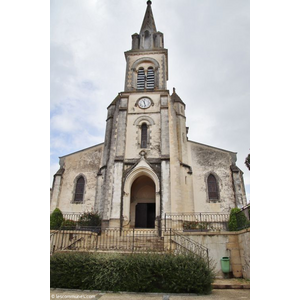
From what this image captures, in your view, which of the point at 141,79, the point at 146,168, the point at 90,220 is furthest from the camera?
the point at 141,79

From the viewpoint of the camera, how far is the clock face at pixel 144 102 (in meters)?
19.3

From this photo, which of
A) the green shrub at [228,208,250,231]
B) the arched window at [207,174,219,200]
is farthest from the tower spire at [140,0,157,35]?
the green shrub at [228,208,250,231]

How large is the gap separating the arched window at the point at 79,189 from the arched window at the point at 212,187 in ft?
33.8

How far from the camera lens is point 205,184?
18734 millimetres

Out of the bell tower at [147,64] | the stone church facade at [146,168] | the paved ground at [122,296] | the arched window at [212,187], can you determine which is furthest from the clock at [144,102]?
the paved ground at [122,296]

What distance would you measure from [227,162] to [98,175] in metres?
10.6

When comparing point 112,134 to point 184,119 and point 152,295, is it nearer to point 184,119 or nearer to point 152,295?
point 184,119

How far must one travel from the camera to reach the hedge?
23.0 ft

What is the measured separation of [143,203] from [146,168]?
3202 mm

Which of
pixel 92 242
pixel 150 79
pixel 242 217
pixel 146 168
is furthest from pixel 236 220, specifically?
pixel 150 79

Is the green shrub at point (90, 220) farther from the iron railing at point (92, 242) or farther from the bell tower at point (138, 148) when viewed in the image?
the iron railing at point (92, 242)

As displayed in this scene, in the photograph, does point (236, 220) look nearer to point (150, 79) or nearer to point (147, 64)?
point (150, 79)

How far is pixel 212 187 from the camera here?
18.7m
